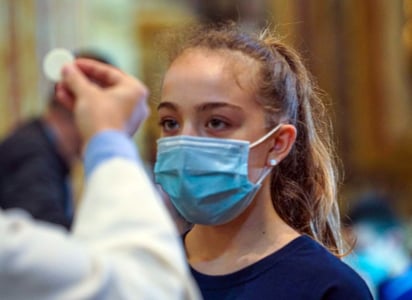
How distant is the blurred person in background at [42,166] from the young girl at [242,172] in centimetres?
182

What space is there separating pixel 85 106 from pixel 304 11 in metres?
8.57

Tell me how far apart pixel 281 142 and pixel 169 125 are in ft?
0.79

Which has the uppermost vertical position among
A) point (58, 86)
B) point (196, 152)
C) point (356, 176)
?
point (58, 86)

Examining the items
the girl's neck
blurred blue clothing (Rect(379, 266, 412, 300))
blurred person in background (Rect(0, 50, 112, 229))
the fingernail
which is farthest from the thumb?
blurred person in background (Rect(0, 50, 112, 229))

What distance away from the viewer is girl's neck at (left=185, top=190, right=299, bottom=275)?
197 cm

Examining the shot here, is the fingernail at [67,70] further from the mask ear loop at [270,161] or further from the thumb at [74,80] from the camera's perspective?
the mask ear loop at [270,161]

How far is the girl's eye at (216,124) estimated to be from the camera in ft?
6.47

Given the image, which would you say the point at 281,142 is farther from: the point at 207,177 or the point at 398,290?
the point at 398,290

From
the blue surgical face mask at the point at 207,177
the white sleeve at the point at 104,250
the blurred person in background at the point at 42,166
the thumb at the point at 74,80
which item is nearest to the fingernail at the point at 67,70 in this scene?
the thumb at the point at 74,80

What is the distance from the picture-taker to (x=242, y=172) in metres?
1.98

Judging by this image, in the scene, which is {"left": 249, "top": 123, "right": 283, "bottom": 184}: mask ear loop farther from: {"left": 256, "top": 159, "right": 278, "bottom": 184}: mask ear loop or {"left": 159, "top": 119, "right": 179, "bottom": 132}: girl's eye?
{"left": 159, "top": 119, "right": 179, "bottom": 132}: girl's eye

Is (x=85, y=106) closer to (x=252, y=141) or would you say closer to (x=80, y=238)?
(x=80, y=238)

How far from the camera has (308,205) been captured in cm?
217

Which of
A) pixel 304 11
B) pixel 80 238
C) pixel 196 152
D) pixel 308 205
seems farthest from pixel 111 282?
pixel 304 11
